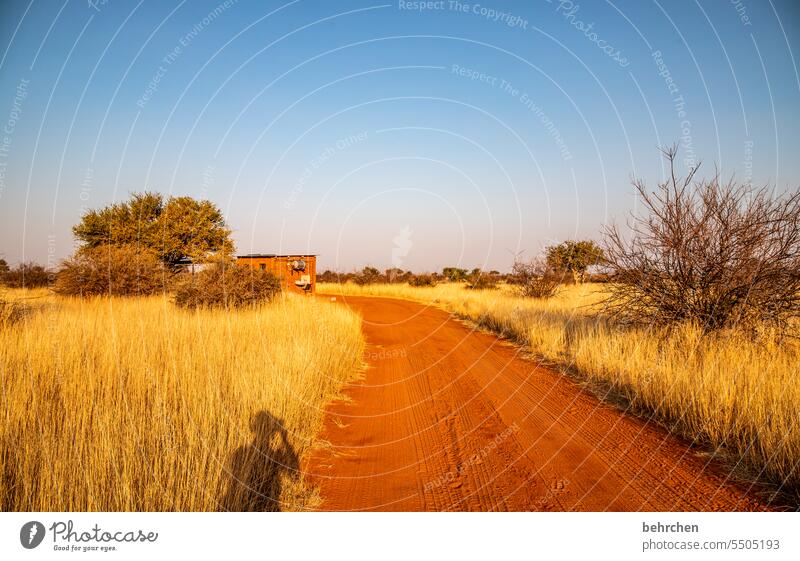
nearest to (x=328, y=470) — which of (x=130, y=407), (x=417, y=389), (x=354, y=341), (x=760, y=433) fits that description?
(x=130, y=407)

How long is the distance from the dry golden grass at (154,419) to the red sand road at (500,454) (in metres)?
0.52

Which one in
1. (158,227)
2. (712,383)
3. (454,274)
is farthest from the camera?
(454,274)

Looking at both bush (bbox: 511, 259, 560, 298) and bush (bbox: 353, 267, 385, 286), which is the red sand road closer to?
bush (bbox: 511, 259, 560, 298)

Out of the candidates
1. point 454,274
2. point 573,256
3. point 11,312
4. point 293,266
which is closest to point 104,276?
point 11,312

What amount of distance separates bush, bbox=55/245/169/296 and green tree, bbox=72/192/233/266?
705cm

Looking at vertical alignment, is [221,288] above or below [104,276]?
below

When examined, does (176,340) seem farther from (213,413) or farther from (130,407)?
(213,413)

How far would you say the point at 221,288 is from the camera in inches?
507

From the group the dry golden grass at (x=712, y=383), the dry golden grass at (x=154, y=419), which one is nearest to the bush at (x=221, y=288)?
the dry golden grass at (x=154, y=419)

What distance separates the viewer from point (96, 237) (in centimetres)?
2356

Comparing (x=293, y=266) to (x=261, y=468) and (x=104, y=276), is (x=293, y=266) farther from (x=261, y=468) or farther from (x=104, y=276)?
(x=261, y=468)

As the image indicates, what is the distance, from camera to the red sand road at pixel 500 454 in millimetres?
3230

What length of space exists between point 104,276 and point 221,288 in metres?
5.27

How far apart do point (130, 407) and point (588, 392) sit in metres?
6.31
